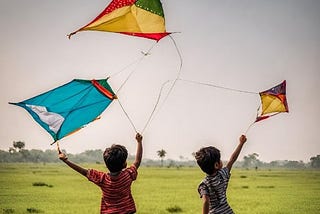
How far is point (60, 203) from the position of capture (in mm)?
13867

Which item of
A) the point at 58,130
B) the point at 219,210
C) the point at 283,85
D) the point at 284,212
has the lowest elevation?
the point at 284,212

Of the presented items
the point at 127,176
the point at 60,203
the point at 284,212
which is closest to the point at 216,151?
the point at 127,176

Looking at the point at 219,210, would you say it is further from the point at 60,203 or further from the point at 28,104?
the point at 60,203

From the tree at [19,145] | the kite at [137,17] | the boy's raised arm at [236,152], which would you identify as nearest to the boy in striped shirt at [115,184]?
the boy's raised arm at [236,152]

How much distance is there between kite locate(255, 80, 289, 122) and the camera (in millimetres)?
4516

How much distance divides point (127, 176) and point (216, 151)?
65 centimetres

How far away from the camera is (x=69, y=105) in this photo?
14.0 ft

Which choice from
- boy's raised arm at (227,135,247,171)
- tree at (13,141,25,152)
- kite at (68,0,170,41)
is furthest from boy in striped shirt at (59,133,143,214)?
tree at (13,141,25,152)

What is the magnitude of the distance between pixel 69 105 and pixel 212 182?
1576 millimetres

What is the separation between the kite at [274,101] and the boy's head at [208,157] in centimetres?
127

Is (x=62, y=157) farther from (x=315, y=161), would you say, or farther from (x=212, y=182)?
(x=315, y=161)

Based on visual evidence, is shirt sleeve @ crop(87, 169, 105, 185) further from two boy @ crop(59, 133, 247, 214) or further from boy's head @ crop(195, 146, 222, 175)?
boy's head @ crop(195, 146, 222, 175)

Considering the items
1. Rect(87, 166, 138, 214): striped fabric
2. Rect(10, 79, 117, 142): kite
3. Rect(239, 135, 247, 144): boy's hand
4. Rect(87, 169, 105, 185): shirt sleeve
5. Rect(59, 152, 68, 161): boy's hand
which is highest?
Rect(10, 79, 117, 142): kite

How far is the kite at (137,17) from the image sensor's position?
14.0 ft
